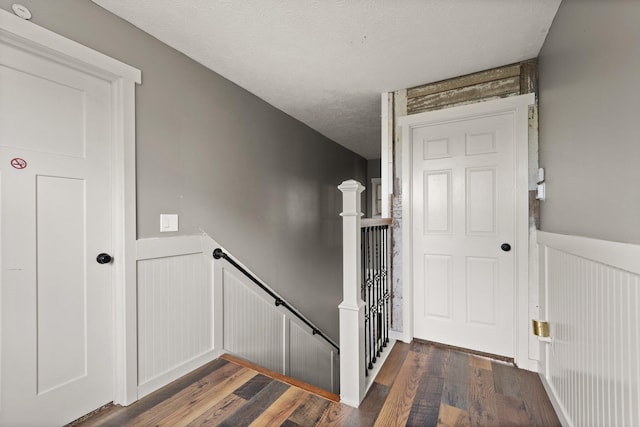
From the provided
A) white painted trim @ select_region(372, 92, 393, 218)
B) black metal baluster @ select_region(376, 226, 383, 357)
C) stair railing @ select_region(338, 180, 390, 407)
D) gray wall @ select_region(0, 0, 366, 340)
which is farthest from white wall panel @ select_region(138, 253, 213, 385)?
white painted trim @ select_region(372, 92, 393, 218)

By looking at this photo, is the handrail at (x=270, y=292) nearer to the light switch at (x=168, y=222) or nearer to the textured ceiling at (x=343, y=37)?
the light switch at (x=168, y=222)

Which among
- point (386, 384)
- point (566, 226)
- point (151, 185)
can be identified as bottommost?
point (386, 384)

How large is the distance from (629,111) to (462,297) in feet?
5.72

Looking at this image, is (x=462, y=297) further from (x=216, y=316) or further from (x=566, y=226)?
(x=216, y=316)

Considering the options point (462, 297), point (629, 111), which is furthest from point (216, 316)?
point (629, 111)

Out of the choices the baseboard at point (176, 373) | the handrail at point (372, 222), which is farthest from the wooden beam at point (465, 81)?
the baseboard at point (176, 373)

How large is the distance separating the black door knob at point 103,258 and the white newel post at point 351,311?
4.57ft

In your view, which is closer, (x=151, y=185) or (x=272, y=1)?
(x=272, y=1)

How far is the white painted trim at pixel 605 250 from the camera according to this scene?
89 centimetres

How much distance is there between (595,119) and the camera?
3.88 ft

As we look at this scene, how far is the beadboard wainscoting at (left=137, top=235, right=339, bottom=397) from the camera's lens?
1.82 meters

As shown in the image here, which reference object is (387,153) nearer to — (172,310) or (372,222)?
(372,222)

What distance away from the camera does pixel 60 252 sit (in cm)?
153

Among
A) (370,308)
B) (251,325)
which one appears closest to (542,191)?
(370,308)
